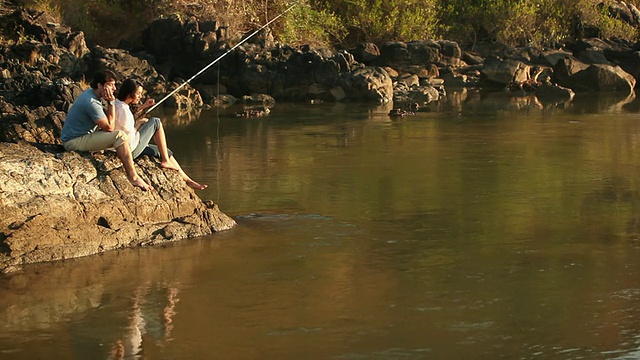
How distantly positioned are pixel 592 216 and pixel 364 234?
2.40 metres

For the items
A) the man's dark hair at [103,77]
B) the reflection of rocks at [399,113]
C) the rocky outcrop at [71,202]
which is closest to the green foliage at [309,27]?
the reflection of rocks at [399,113]

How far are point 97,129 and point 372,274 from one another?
111 inches

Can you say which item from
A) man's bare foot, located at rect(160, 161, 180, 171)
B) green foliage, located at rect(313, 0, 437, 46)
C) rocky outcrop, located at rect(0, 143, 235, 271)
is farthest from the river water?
green foliage, located at rect(313, 0, 437, 46)

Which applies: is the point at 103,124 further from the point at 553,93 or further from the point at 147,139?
the point at 553,93

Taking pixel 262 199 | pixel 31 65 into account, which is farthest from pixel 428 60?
pixel 262 199

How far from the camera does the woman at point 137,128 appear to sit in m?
9.04

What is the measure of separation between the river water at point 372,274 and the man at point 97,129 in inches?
33.4

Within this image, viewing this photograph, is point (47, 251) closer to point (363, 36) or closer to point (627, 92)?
point (627, 92)

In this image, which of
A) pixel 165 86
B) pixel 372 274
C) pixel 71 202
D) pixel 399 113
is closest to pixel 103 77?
pixel 71 202

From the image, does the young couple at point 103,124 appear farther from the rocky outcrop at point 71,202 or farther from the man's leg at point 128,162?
the rocky outcrop at point 71,202

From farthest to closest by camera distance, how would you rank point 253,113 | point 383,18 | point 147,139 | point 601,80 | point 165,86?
1. point 383,18
2. point 601,80
3. point 165,86
4. point 253,113
5. point 147,139

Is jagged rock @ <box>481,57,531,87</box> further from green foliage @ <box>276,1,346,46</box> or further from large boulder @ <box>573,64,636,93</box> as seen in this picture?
green foliage @ <box>276,1,346,46</box>

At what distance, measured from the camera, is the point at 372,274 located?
7.94m

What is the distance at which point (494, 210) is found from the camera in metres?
10.4
